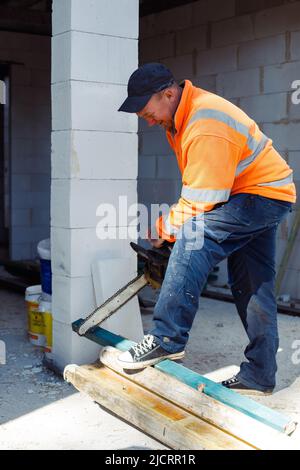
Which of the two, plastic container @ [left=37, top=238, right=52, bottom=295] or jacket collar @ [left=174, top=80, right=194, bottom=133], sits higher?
jacket collar @ [left=174, top=80, right=194, bottom=133]

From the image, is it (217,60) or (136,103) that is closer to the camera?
(136,103)

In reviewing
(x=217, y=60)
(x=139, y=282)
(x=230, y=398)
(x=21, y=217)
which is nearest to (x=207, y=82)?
(x=217, y=60)

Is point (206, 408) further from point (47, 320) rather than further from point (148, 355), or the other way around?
point (47, 320)

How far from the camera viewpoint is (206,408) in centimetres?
265

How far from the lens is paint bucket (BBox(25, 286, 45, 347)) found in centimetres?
409

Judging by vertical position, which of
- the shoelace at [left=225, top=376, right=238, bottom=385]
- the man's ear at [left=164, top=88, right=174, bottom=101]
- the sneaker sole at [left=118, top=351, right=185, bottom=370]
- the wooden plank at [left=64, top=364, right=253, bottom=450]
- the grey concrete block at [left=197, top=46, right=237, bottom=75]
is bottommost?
the shoelace at [left=225, top=376, right=238, bottom=385]

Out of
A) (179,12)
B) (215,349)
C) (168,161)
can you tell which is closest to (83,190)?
(215,349)

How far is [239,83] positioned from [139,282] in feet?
11.1

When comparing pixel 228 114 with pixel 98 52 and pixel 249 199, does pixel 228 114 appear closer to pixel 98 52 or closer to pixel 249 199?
pixel 249 199

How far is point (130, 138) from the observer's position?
3.77 metres

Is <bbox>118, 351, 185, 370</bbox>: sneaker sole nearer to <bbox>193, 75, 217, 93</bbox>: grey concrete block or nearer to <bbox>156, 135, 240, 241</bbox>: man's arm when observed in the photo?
<bbox>156, 135, 240, 241</bbox>: man's arm

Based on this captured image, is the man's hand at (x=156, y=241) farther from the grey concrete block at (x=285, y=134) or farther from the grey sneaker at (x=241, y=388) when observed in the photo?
the grey concrete block at (x=285, y=134)

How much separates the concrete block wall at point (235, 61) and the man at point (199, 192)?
284cm

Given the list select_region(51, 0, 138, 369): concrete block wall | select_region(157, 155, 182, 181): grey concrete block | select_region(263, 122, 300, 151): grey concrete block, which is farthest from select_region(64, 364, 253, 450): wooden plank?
select_region(157, 155, 182, 181): grey concrete block
